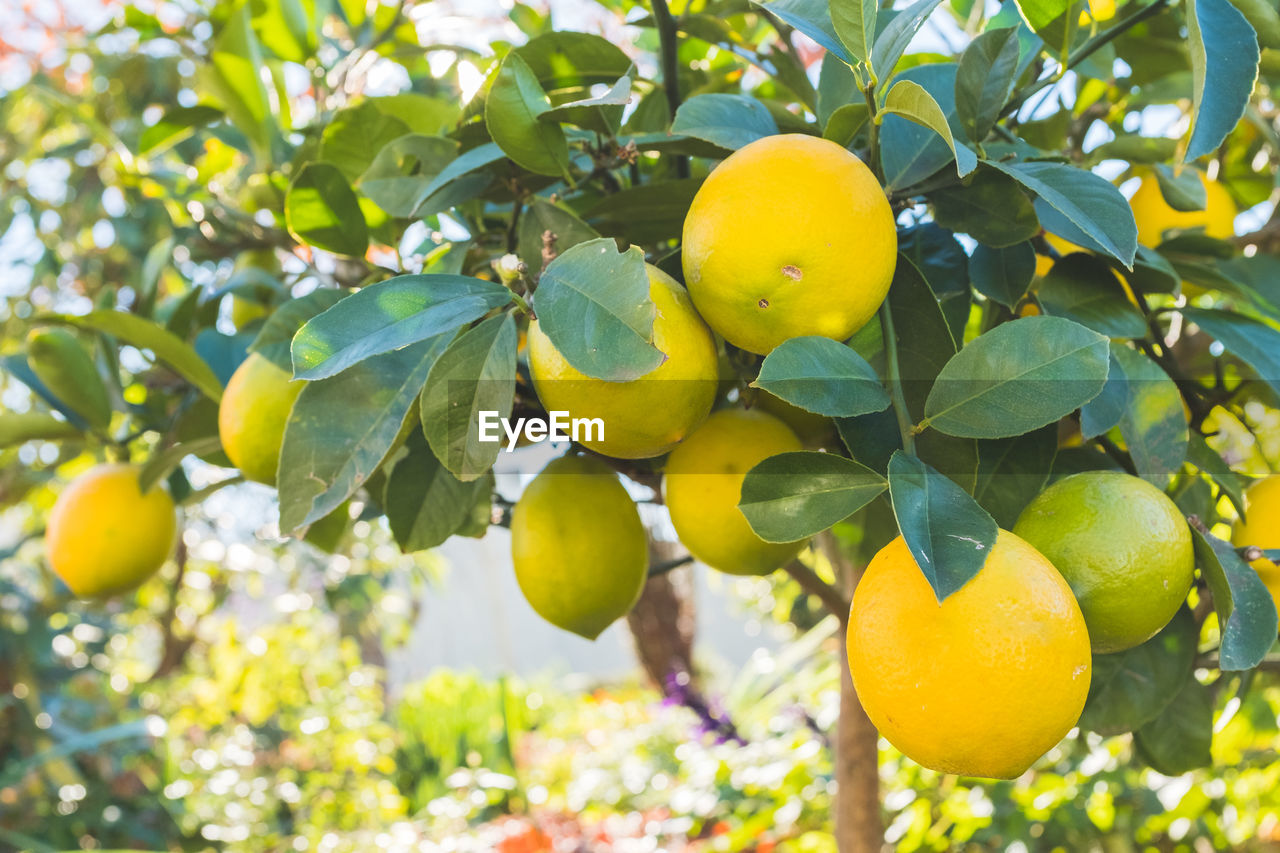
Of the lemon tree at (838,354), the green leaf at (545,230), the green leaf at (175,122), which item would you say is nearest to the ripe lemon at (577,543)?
the lemon tree at (838,354)

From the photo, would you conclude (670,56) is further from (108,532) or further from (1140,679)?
(108,532)

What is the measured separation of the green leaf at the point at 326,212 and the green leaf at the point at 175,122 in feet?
1.05

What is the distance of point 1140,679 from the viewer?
43 centimetres

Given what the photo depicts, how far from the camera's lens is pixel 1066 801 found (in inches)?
47.5

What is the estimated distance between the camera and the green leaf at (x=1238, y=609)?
0.99 feet

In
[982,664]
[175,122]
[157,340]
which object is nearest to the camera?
[982,664]

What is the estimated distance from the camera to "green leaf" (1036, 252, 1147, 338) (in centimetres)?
38

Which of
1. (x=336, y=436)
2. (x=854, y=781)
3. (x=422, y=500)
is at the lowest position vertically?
(x=854, y=781)

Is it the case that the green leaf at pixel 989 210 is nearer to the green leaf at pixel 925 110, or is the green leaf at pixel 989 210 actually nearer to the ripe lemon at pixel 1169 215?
the green leaf at pixel 925 110

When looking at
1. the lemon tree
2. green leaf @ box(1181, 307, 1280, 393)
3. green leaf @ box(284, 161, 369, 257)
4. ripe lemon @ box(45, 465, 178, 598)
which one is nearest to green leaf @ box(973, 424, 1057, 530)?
the lemon tree

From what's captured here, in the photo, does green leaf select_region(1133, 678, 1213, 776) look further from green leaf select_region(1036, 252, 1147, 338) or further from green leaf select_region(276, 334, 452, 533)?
green leaf select_region(276, 334, 452, 533)

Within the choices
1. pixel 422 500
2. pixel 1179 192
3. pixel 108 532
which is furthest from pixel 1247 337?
pixel 108 532

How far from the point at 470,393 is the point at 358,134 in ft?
0.88

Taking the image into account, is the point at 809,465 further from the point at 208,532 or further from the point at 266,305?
the point at 208,532
